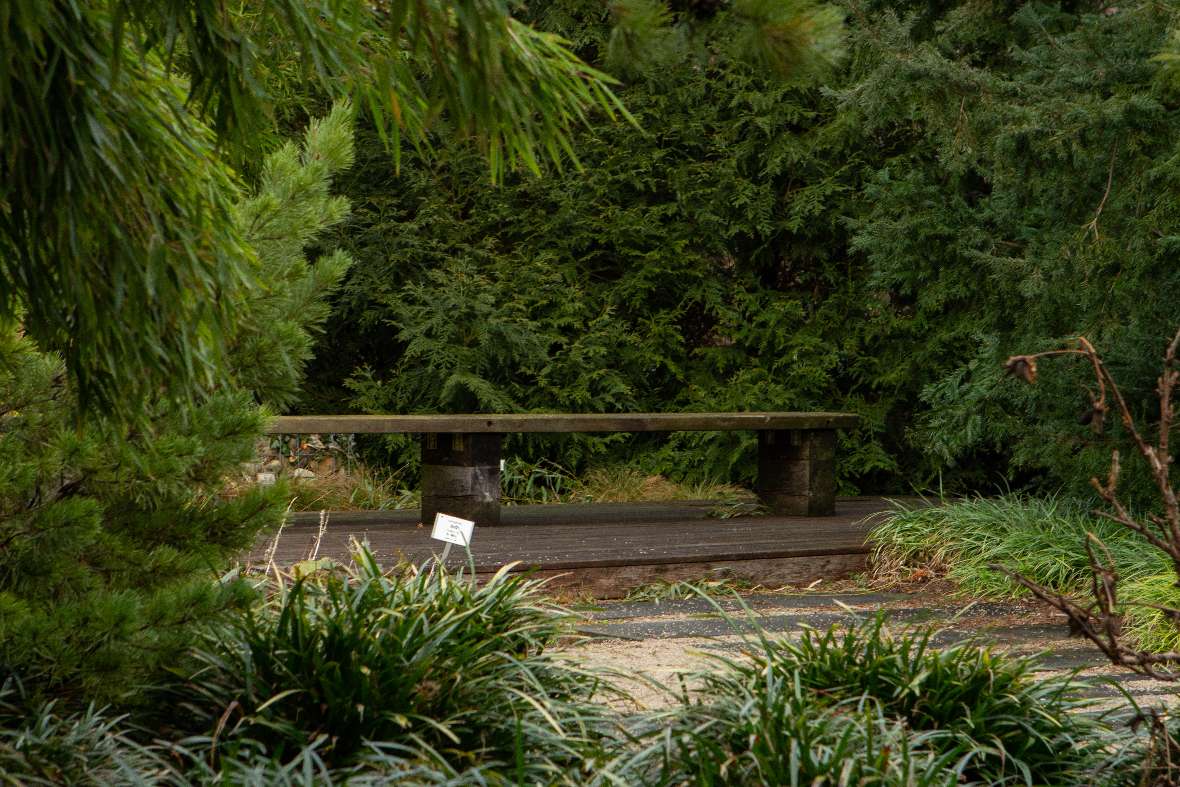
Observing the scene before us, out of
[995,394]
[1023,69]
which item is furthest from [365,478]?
[1023,69]

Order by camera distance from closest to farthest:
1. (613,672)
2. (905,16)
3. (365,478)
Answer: (613,672) → (905,16) → (365,478)

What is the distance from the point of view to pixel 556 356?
28.3 ft

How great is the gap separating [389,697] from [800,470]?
4.81 metres

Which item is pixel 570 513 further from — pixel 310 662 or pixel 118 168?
pixel 118 168

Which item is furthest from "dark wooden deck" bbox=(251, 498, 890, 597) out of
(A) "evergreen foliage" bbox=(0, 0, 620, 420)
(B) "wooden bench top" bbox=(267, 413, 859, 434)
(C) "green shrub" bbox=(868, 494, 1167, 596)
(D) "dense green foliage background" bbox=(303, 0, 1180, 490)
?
(A) "evergreen foliage" bbox=(0, 0, 620, 420)

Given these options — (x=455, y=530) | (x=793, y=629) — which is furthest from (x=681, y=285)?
(x=455, y=530)

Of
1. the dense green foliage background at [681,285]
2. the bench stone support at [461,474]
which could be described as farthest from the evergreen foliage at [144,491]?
the dense green foliage background at [681,285]

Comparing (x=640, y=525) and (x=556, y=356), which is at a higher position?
(x=556, y=356)

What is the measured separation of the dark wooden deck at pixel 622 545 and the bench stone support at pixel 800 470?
0.41ft

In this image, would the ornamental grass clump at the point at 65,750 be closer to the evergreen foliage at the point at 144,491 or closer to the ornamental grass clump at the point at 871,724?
the evergreen foliage at the point at 144,491

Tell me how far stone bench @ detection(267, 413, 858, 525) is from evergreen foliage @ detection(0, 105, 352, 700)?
2780 mm

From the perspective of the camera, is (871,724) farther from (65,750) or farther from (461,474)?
(461,474)

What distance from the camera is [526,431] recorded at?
6.39 metres

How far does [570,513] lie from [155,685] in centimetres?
472
